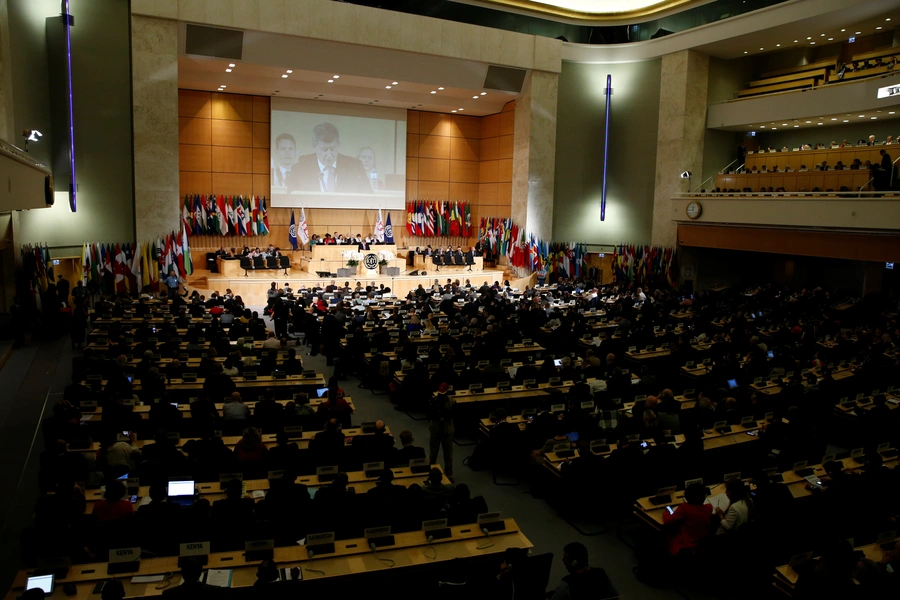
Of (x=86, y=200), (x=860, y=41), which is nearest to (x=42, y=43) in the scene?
(x=86, y=200)

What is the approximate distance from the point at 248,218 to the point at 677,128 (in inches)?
729

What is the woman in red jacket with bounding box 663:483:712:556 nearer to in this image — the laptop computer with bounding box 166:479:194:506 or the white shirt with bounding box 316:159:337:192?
the laptop computer with bounding box 166:479:194:506

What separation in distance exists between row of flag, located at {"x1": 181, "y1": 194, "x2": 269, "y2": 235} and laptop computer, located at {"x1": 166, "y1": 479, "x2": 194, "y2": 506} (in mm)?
22768

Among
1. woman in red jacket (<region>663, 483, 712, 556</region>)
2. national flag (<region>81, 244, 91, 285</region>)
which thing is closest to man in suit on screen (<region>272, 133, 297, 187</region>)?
national flag (<region>81, 244, 91, 285</region>)

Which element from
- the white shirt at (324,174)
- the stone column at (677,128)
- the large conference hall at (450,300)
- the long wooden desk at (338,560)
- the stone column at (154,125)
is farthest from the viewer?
the white shirt at (324,174)

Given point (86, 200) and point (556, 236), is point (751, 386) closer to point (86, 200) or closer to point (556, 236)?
point (556, 236)

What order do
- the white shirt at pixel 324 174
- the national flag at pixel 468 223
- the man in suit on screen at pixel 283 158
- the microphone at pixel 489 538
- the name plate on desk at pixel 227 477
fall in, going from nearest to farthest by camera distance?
1. the microphone at pixel 489 538
2. the name plate on desk at pixel 227 477
3. the man in suit on screen at pixel 283 158
4. the white shirt at pixel 324 174
5. the national flag at pixel 468 223

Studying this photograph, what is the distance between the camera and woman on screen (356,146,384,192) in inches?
1225

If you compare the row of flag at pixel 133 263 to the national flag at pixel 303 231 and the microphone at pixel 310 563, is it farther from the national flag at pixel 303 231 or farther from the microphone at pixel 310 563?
the microphone at pixel 310 563

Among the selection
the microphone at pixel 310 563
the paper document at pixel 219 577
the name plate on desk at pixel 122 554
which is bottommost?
the microphone at pixel 310 563

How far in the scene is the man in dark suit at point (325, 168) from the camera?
1184 inches

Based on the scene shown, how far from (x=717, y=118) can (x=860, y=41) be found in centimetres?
539

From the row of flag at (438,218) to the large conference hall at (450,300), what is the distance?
0.76 feet

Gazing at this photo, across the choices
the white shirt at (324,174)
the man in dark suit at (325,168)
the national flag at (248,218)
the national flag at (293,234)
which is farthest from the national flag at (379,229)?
the national flag at (248,218)
